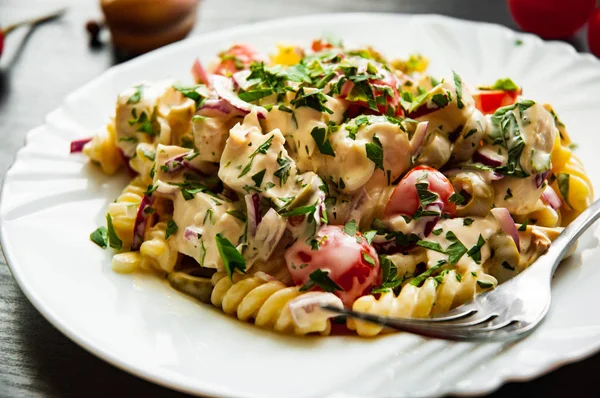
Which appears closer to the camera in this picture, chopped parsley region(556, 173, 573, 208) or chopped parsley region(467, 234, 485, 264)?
chopped parsley region(467, 234, 485, 264)

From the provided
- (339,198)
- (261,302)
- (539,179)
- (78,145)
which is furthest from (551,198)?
(78,145)

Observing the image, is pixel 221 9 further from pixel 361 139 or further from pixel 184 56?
pixel 361 139

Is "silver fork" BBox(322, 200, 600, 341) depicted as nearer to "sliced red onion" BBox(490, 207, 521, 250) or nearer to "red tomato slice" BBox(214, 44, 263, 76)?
"sliced red onion" BBox(490, 207, 521, 250)

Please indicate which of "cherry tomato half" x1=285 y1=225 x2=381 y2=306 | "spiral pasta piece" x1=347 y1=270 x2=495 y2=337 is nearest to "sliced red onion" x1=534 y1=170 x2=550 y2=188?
"spiral pasta piece" x1=347 y1=270 x2=495 y2=337

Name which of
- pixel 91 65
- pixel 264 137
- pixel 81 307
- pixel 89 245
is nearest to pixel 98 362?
pixel 81 307

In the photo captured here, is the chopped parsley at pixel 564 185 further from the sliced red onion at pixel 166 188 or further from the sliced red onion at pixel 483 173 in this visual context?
the sliced red onion at pixel 166 188

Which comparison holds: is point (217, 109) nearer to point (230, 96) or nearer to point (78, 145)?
point (230, 96)

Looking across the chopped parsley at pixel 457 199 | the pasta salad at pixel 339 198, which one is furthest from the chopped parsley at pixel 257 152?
the chopped parsley at pixel 457 199

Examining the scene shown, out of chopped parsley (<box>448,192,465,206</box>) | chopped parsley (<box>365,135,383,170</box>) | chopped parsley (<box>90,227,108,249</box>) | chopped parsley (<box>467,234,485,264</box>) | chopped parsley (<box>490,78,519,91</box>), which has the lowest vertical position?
chopped parsley (<box>90,227,108,249</box>)
